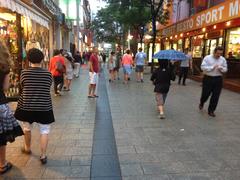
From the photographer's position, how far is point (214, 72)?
24.9 ft

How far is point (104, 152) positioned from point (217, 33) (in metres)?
11.7

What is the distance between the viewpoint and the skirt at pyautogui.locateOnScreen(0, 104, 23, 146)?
12.8ft

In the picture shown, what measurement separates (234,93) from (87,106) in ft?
20.2

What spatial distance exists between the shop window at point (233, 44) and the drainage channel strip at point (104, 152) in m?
8.37

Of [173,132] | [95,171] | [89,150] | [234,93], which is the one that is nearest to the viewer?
[95,171]

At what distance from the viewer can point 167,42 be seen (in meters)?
25.8

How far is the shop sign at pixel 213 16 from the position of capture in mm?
12859

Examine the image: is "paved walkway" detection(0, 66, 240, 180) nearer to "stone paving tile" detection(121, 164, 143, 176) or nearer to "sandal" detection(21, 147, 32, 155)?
"stone paving tile" detection(121, 164, 143, 176)

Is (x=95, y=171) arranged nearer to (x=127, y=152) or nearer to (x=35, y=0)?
(x=127, y=152)

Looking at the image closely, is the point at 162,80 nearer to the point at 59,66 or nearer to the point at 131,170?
the point at 131,170

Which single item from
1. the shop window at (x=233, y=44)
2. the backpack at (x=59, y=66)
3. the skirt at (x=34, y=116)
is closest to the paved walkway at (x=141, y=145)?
the skirt at (x=34, y=116)

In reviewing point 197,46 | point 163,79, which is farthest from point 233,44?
point 163,79

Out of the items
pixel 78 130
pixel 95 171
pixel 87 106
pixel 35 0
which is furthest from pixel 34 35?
pixel 95 171

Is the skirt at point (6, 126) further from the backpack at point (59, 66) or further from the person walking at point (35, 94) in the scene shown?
the backpack at point (59, 66)
